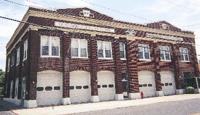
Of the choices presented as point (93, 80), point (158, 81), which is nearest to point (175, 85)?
point (158, 81)

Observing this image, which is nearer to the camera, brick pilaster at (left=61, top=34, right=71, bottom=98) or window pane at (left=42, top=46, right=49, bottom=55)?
window pane at (left=42, top=46, right=49, bottom=55)

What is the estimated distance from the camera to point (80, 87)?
27.6 metres

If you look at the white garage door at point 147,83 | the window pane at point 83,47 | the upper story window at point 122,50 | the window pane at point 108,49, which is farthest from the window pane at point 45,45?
the white garage door at point 147,83

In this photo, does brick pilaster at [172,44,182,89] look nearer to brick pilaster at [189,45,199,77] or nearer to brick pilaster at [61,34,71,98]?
brick pilaster at [189,45,199,77]

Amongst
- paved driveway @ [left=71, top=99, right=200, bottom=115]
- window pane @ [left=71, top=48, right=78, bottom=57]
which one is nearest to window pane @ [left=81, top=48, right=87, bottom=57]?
window pane @ [left=71, top=48, right=78, bottom=57]

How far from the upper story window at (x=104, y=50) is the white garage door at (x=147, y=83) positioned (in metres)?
5.73

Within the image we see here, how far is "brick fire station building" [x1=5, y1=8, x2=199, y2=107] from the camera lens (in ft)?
83.8

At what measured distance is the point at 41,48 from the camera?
2578 centimetres

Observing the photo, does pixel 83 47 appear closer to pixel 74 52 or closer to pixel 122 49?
pixel 74 52

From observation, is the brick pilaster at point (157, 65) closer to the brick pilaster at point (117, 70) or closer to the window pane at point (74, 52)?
the brick pilaster at point (117, 70)

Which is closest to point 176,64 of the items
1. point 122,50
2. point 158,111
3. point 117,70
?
point 122,50

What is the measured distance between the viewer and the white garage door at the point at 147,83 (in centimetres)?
3313

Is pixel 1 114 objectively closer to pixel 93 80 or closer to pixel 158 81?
pixel 93 80

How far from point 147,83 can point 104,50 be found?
8.33 metres
